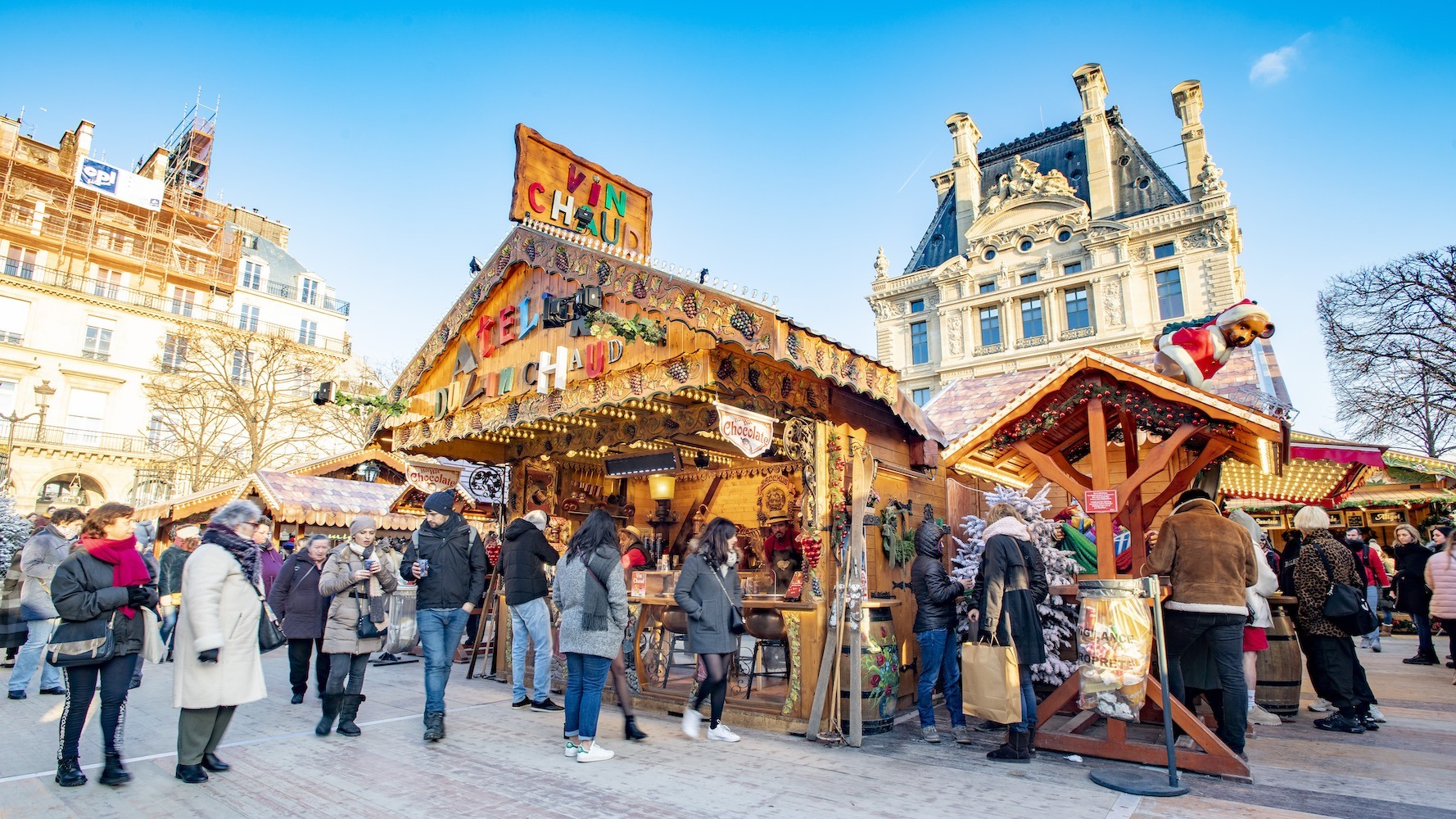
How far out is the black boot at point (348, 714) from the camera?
5668 millimetres

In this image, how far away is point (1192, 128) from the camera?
3653 cm

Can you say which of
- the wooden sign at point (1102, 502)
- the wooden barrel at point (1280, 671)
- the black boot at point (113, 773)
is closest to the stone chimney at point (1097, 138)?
the wooden barrel at point (1280, 671)

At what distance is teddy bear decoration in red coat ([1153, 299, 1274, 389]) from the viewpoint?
7.10 meters

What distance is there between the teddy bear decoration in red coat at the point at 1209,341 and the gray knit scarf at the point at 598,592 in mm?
5495

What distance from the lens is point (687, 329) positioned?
594cm

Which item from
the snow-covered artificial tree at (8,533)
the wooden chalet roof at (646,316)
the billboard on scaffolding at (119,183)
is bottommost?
the snow-covered artificial tree at (8,533)

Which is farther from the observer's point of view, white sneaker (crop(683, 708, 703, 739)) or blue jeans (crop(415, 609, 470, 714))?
white sneaker (crop(683, 708, 703, 739))

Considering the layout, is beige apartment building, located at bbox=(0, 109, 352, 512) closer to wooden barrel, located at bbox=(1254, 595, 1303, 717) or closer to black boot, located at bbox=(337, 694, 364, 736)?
black boot, located at bbox=(337, 694, 364, 736)

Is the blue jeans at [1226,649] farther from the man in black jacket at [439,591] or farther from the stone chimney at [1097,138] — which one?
the stone chimney at [1097,138]

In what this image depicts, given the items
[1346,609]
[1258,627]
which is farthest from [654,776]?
[1346,609]

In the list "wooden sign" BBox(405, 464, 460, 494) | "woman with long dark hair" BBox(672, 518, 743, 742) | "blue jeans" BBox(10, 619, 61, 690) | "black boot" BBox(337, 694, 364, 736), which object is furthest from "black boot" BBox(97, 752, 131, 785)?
"wooden sign" BBox(405, 464, 460, 494)

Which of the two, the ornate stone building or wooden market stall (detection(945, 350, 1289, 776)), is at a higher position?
the ornate stone building

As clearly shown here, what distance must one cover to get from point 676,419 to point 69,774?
5.66 meters

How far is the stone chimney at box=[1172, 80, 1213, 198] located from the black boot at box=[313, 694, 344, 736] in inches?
1613
